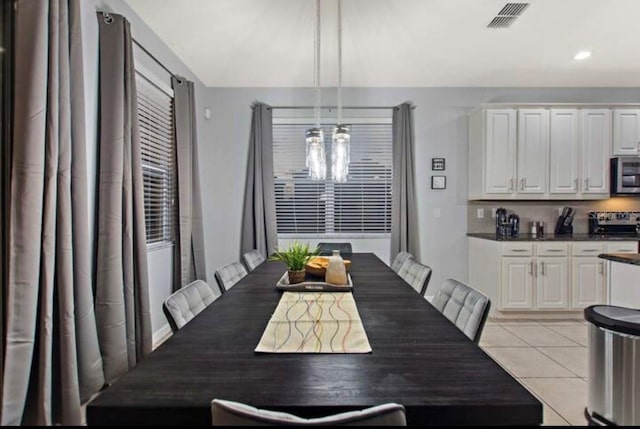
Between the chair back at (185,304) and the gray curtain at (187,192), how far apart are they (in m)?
1.88

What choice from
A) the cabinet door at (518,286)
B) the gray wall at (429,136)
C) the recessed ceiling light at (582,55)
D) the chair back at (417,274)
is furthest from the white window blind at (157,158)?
the recessed ceiling light at (582,55)

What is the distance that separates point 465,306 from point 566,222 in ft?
12.0

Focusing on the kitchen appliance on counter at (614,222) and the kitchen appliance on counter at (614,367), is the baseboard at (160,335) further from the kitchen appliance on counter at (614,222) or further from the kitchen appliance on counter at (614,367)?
the kitchen appliance on counter at (614,222)

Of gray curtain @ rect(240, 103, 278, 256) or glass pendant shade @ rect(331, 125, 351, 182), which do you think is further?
gray curtain @ rect(240, 103, 278, 256)

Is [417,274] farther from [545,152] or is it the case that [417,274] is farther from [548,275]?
[545,152]

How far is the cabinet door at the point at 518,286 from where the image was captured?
4.04 metres

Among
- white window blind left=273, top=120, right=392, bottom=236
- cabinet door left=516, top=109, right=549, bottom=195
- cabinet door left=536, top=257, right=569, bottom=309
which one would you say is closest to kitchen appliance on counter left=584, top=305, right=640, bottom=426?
cabinet door left=536, top=257, right=569, bottom=309

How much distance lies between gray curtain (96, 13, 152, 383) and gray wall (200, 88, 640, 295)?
201 centimetres

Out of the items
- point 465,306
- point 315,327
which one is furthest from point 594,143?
point 315,327

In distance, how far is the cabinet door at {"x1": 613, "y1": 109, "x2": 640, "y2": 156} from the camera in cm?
428

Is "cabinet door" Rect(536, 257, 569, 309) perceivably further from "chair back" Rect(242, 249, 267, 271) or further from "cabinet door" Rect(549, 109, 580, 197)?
"chair back" Rect(242, 249, 267, 271)

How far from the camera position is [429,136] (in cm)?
467

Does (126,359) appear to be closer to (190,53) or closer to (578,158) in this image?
(190,53)

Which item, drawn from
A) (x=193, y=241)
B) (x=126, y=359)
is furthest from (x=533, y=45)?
(x=126, y=359)
